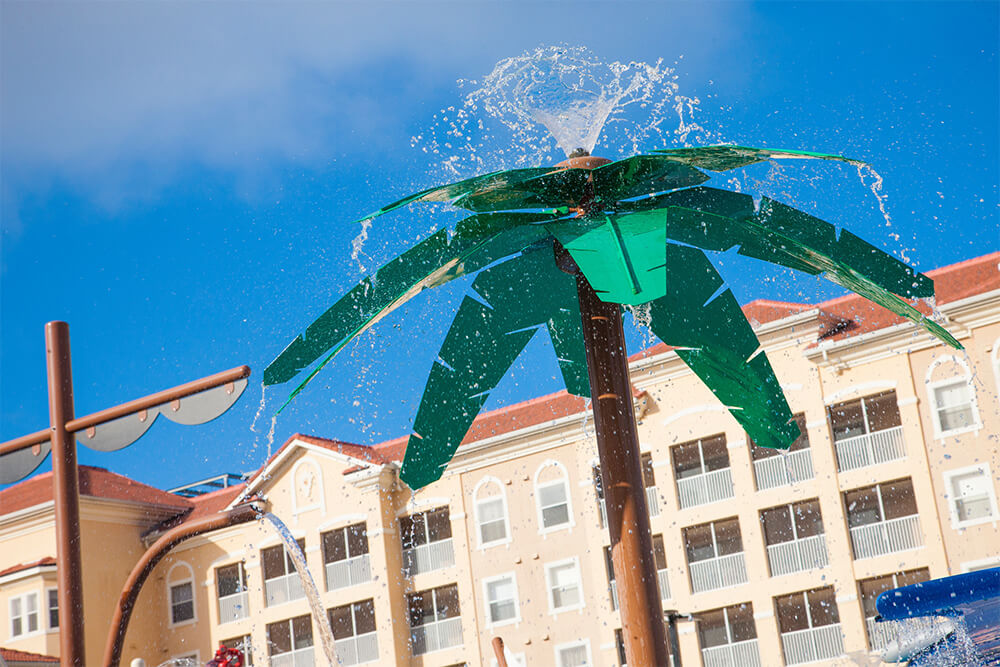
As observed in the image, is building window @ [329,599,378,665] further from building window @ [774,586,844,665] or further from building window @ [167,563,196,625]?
building window @ [774,586,844,665]

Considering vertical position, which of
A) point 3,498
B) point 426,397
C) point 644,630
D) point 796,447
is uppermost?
point 3,498

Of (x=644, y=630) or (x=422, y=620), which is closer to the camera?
(x=644, y=630)

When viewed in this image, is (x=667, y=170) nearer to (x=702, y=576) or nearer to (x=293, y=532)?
(x=702, y=576)

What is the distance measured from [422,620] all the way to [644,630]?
105 feet

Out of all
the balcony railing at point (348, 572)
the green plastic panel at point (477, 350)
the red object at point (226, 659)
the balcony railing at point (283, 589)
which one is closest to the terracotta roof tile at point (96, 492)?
the balcony railing at point (283, 589)

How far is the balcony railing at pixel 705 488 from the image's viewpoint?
33.1 metres

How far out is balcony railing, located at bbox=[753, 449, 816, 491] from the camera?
32.0 m

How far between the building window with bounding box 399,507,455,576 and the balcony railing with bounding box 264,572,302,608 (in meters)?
3.80

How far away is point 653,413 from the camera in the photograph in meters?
34.2

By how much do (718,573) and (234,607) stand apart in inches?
659

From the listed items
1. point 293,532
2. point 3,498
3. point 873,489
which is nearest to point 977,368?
point 873,489

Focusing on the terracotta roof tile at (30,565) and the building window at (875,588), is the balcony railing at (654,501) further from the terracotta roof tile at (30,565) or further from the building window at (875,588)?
the terracotta roof tile at (30,565)

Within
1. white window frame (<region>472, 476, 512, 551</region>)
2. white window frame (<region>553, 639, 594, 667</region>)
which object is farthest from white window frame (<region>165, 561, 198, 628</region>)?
white window frame (<region>553, 639, 594, 667</region>)

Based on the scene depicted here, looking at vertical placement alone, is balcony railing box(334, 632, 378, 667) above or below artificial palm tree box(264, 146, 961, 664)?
below
